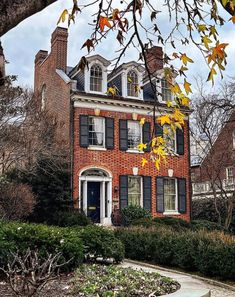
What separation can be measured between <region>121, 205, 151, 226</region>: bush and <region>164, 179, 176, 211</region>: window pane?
2685 mm

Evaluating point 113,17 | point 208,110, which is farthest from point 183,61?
point 208,110

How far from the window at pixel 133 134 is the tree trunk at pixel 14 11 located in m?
22.8

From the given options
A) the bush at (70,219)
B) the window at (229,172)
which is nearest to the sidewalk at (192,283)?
the bush at (70,219)

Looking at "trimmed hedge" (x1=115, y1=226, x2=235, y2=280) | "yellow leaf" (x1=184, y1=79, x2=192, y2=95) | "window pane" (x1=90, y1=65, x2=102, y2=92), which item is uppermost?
"window pane" (x1=90, y1=65, x2=102, y2=92)

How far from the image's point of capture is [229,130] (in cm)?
2706

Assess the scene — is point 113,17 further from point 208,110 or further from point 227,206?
point 227,206

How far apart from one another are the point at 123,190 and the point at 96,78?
6393 mm

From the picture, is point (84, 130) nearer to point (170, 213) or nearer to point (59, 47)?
point (59, 47)

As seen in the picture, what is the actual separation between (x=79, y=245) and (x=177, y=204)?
17.0 m

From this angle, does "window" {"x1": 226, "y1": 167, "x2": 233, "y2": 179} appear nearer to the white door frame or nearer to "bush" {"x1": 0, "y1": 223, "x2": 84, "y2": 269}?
the white door frame

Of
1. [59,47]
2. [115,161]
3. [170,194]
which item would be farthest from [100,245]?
[59,47]

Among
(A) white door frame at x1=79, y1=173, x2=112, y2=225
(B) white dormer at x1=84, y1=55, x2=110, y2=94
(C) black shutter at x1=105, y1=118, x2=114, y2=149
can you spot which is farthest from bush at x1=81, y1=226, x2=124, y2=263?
(B) white dormer at x1=84, y1=55, x2=110, y2=94

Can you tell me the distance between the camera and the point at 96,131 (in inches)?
958

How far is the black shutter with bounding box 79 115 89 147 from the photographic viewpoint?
77.3 ft
